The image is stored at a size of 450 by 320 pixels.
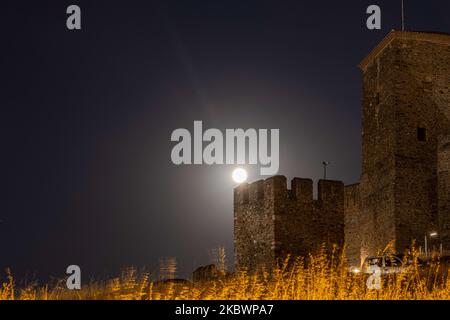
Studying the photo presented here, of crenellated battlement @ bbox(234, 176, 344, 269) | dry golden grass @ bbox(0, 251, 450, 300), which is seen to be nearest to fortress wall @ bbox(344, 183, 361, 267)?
crenellated battlement @ bbox(234, 176, 344, 269)

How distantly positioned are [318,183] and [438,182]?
53.7ft

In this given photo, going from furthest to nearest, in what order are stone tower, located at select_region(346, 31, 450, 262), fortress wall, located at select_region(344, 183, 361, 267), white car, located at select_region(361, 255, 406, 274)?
fortress wall, located at select_region(344, 183, 361, 267) → stone tower, located at select_region(346, 31, 450, 262) → white car, located at select_region(361, 255, 406, 274)

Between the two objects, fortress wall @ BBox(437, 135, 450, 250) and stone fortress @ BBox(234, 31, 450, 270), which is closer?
fortress wall @ BBox(437, 135, 450, 250)

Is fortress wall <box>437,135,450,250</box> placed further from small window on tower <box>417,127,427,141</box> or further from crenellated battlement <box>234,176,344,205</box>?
crenellated battlement <box>234,176,344,205</box>

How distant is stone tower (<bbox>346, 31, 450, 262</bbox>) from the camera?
105 ft

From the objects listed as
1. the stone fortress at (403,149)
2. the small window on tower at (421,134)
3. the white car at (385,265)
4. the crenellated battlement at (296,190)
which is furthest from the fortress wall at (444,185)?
the crenellated battlement at (296,190)

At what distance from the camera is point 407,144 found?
33000 millimetres

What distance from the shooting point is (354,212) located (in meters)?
35.6

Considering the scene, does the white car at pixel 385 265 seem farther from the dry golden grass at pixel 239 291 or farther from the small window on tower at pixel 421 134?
the small window on tower at pixel 421 134

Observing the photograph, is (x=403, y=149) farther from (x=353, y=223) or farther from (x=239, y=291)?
(x=239, y=291)

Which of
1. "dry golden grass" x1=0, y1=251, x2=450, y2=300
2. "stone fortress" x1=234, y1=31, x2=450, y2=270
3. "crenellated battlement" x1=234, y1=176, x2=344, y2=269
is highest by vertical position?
"stone fortress" x1=234, y1=31, x2=450, y2=270

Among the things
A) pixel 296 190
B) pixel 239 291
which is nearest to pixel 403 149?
pixel 296 190
